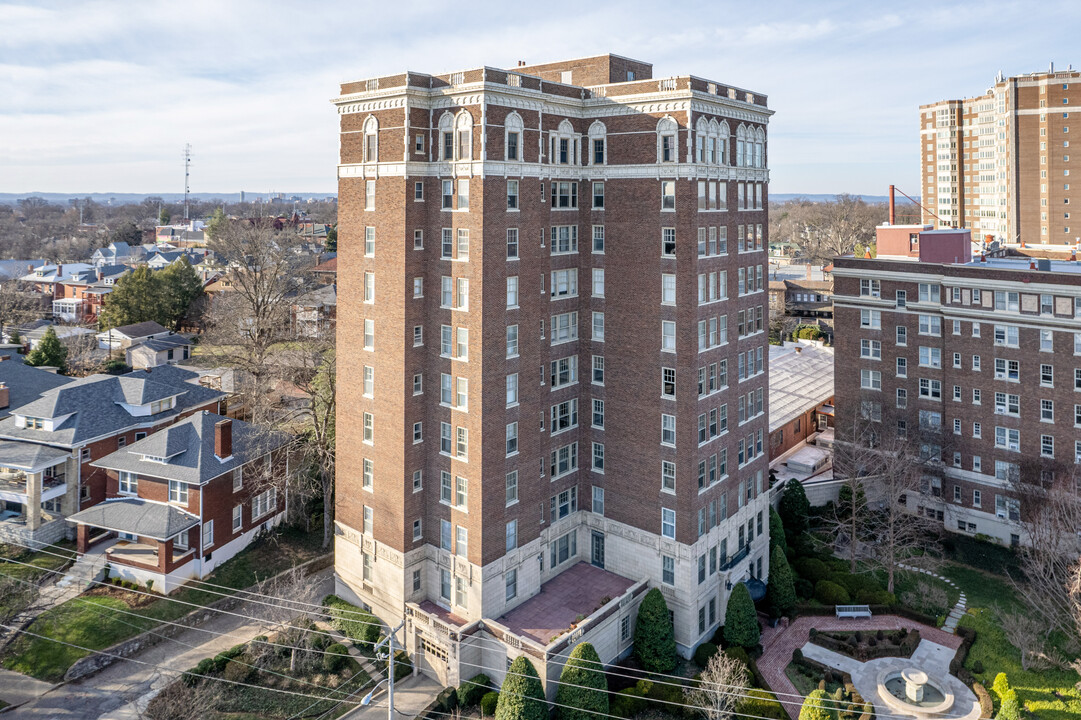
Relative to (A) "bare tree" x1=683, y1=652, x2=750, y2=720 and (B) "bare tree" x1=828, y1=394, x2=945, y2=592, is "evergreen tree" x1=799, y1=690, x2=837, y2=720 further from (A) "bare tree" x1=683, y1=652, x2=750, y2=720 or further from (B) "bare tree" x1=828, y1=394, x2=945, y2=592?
(B) "bare tree" x1=828, y1=394, x2=945, y2=592

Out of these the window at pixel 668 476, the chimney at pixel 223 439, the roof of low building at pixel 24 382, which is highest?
the roof of low building at pixel 24 382

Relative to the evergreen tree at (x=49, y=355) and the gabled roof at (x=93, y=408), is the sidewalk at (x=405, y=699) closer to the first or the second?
the gabled roof at (x=93, y=408)

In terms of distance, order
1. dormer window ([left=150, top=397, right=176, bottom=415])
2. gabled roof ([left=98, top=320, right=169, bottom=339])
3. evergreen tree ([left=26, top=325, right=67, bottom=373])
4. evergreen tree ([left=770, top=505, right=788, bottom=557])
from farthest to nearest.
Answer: gabled roof ([left=98, top=320, right=169, bottom=339]), evergreen tree ([left=26, top=325, right=67, bottom=373]), dormer window ([left=150, top=397, right=176, bottom=415]), evergreen tree ([left=770, top=505, right=788, bottom=557])

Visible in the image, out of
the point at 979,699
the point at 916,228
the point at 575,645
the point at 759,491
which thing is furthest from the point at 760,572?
the point at 916,228

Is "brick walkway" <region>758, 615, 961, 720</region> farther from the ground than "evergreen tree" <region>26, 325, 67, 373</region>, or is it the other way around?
"evergreen tree" <region>26, 325, 67, 373</region>

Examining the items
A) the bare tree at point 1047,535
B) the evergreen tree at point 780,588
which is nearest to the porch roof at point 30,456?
the evergreen tree at point 780,588

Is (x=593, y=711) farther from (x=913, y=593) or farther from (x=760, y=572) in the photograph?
(x=913, y=593)

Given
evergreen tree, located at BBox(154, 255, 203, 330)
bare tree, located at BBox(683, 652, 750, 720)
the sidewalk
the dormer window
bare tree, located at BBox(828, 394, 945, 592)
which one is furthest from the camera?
evergreen tree, located at BBox(154, 255, 203, 330)

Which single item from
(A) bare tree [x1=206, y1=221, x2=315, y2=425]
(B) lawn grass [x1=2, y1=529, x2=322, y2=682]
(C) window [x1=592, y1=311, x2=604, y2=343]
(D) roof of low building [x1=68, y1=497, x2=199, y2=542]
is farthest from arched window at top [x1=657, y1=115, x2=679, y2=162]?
(A) bare tree [x1=206, y1=221, x2=315, y2=425]
